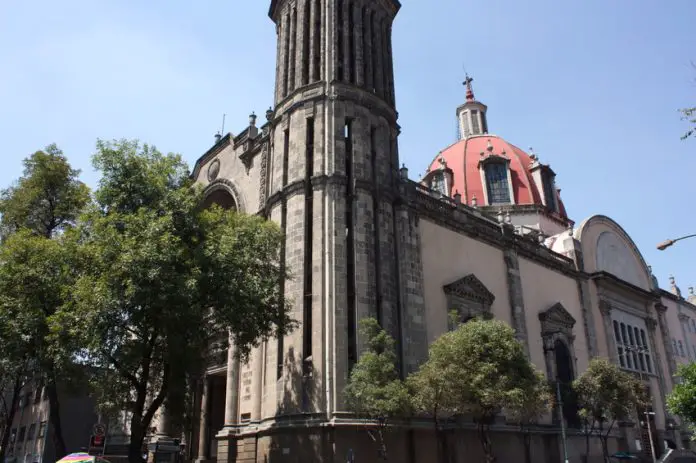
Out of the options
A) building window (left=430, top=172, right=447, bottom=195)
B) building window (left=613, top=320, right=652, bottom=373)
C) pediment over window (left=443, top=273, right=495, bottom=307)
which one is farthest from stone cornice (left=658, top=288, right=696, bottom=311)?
pediment over window (left=443, top=273, right=495, bottom=307)

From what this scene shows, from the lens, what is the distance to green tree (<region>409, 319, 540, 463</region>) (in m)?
18.2

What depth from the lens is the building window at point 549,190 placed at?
45.0 m

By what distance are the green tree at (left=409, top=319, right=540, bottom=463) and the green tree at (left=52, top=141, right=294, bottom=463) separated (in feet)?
17.3

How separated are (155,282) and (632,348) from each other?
3157 centimetres

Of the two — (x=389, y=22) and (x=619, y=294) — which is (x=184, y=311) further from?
(x=619, y=294)

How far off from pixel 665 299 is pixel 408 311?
31637 mm

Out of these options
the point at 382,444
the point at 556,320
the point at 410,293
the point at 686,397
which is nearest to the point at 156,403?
the point at 382,444

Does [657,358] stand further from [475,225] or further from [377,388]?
[377,388]

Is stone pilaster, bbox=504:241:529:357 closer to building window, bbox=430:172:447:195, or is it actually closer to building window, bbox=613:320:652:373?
building window, bbox=613:320:652:373

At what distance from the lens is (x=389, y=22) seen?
96.2ft

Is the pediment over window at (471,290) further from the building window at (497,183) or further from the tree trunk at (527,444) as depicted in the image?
the building window at (497,183)

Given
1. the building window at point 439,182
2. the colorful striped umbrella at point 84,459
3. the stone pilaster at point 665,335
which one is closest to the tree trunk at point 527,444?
the colorful striped umbrella at point 84,459

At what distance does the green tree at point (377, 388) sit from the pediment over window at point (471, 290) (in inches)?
300

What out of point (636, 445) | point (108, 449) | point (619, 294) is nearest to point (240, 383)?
point (108, 449)
